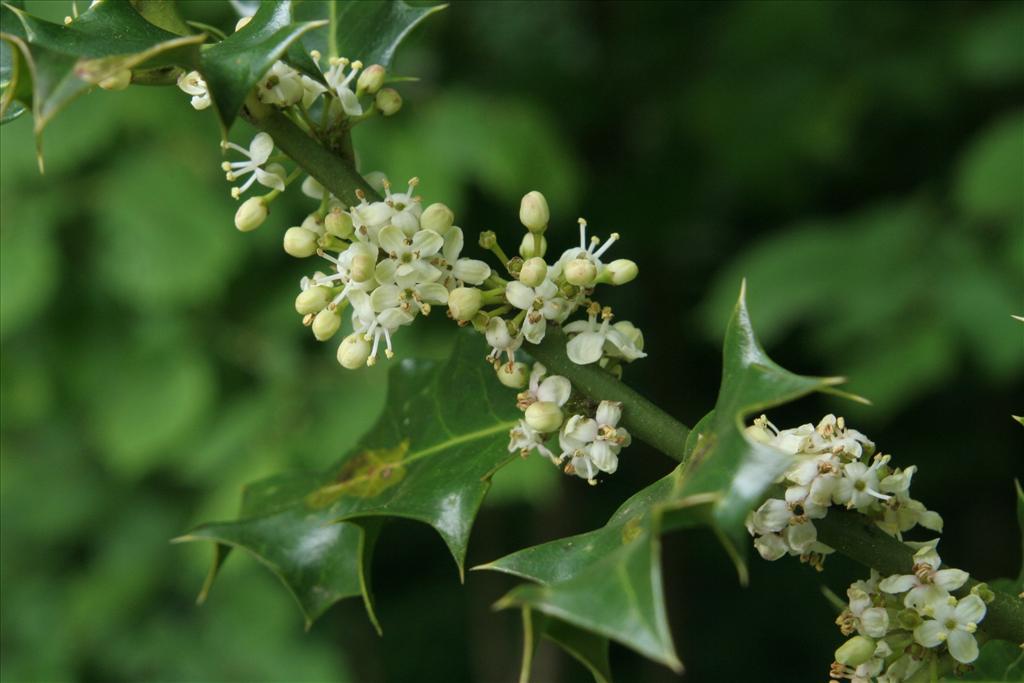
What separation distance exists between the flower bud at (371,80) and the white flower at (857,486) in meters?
0.40

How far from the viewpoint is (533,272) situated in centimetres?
69

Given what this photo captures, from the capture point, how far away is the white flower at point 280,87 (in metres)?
0.69

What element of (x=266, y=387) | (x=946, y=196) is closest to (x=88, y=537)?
(x=266, y=387)

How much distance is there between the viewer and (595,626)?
0.49 meters

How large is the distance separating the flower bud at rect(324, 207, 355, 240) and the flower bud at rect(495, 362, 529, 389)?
0.13 meters

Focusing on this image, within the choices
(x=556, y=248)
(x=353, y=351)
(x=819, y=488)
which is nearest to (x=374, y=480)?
(x=353, y=351)

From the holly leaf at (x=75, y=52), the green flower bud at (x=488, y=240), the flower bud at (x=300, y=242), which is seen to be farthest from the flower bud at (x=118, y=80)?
the green flower bud at (x=488, y=240)

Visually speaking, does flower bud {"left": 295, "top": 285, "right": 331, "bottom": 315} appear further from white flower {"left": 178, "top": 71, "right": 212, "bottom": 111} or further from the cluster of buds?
the cluster of buds

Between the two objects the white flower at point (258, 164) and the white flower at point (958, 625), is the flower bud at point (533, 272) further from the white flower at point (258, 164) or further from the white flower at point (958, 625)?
the white flower at point (958, 625)

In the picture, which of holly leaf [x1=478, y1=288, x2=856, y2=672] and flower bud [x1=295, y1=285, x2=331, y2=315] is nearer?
holly leaf [x1=478, y1=288, x2=856, y2=672]

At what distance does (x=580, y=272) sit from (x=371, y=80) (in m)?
0.20

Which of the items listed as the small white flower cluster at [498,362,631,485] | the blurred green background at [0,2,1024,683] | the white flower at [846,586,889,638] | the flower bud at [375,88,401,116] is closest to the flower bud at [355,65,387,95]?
the flower bud at [375,88,401,116]

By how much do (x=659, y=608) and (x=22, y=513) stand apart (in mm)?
2964

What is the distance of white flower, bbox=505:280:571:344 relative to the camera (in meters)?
0.69
